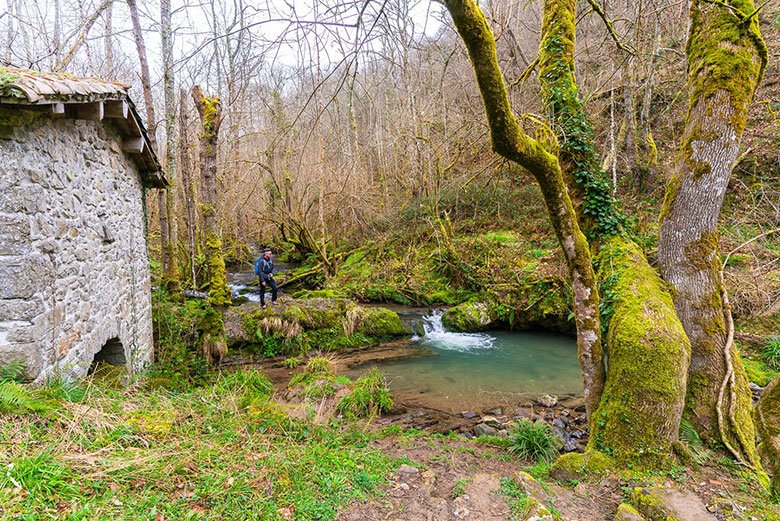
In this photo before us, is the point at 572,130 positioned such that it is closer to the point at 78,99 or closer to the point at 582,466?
the point at 582,466

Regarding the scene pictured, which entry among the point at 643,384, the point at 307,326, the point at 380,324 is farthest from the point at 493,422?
the point at 307,326

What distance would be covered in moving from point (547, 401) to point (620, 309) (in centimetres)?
292

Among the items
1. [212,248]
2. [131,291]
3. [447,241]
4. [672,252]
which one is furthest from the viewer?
[447,241]

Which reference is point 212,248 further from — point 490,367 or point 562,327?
point 562,327

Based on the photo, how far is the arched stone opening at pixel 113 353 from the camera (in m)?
5.18

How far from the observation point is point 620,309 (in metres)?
4.39

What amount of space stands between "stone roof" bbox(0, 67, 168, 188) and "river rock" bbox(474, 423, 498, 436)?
6162 millimetres

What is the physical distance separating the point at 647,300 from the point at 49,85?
6241 millimetres

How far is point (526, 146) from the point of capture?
3.70 metres

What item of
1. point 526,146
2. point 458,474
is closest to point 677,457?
point 458,474

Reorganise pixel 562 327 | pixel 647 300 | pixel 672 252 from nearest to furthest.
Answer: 1. pixel 647 300
2. pixel 672 252
3. pixel 562 327

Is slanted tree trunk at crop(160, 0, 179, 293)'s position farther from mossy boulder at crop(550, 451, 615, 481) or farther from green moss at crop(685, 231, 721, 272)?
green moss at crop(685, 231, 721, 272)

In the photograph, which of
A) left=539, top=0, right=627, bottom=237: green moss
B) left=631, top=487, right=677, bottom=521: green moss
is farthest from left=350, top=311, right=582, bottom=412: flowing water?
left=539, top=0, right=627, bottom=237: green moss

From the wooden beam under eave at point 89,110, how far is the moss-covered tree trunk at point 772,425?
6696 mm
